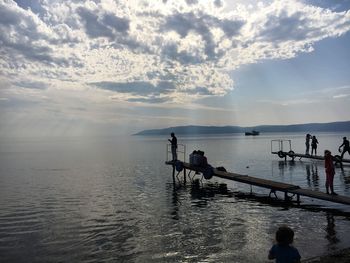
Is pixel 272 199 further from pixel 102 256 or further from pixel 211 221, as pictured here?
pixel 102 256

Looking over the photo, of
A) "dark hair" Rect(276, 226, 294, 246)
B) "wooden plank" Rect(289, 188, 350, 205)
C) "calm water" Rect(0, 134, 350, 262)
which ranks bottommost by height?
"calm water" Rect(0, 134, 350, 262)

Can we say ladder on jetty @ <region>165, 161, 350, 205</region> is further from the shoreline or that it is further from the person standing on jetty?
the person standing on jetty

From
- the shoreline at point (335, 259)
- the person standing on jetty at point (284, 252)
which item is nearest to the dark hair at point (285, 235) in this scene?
A: the person standing on jetty at point (284, 252)

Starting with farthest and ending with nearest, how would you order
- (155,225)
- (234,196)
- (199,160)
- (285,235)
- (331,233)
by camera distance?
(199,160) → (234,196) → (155,225) → (331,233) → (285,235)

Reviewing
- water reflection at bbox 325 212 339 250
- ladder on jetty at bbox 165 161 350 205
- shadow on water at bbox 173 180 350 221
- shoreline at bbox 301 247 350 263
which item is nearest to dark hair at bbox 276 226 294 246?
shoreline at bbox 301 247 350 263

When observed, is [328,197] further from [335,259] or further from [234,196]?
[335,259]

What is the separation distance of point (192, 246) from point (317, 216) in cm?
744

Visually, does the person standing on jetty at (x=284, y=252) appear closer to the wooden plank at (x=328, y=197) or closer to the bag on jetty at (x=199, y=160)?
the wooden plank at (x=328, y=197)

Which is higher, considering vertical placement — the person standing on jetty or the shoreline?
the person standing on jetty

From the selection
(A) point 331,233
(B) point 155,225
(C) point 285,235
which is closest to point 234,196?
(B) point 155,225

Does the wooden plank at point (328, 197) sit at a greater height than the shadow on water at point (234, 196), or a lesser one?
greater

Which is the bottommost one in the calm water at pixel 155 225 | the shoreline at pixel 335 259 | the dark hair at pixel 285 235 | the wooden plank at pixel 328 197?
the calm water at pixel 155 225

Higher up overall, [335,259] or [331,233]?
[335,259]

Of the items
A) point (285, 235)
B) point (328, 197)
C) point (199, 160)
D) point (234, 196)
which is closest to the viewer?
point (285, 235)
